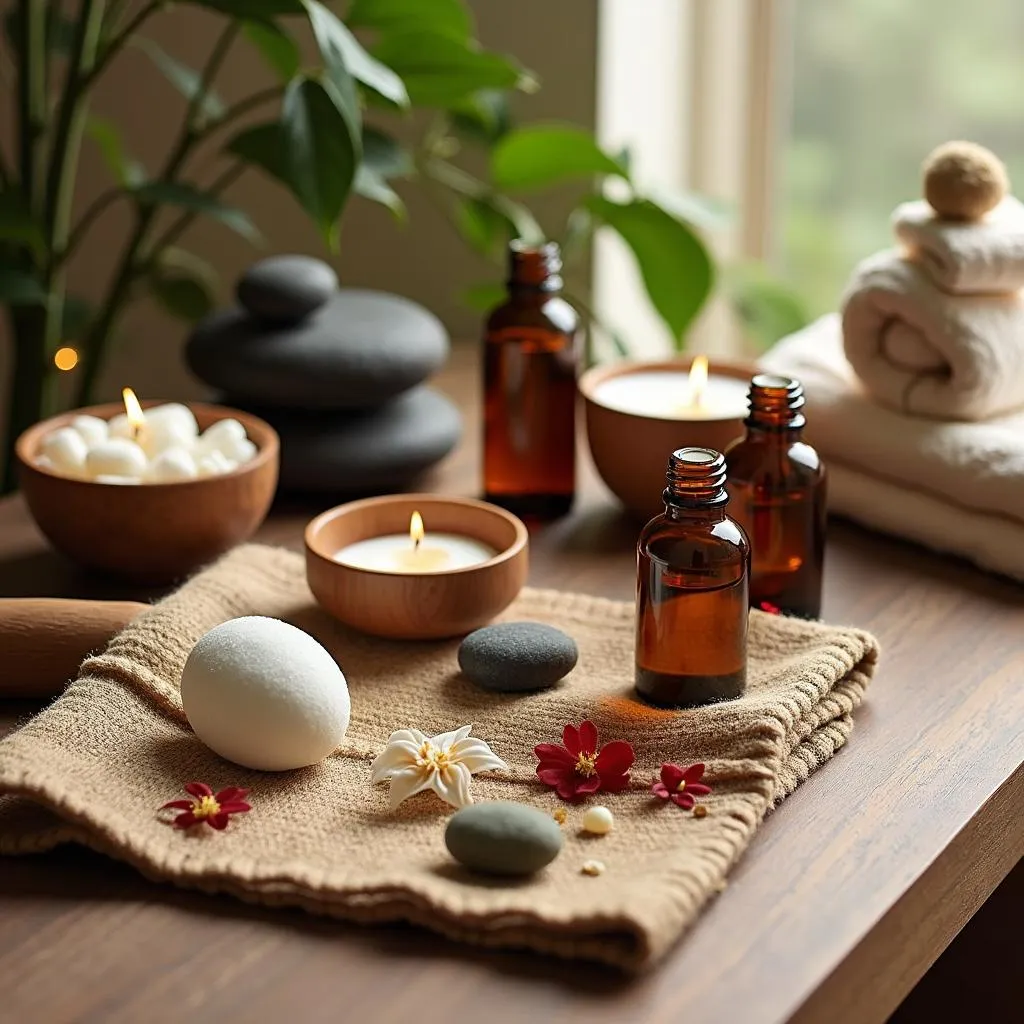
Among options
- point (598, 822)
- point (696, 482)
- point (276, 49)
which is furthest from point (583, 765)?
point (276, 49)

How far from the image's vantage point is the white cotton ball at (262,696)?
0.71 meters

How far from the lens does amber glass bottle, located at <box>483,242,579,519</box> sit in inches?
41.0

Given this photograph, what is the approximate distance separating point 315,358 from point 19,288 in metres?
0.24

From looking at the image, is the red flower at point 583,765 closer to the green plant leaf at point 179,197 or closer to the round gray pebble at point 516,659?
the round gray pebble at point 516,659

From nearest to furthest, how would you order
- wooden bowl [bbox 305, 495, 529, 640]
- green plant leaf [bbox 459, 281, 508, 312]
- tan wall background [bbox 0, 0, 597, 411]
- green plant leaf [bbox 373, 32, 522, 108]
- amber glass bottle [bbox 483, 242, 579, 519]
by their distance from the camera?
wooden bowl [bbox 305, 495, 529, 640]
amber glass bottle [bbox 483, 242, 579, 519]
green plant leaf [bbox 373, 32, 522, 108]
green plant leaf [bbox 459, 281, 508, 312]
tan wall background [bbox 0, 0, 597, 411]

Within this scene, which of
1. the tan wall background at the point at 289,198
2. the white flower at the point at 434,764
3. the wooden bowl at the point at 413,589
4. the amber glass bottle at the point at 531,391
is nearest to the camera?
the white flower at the point at 434,764

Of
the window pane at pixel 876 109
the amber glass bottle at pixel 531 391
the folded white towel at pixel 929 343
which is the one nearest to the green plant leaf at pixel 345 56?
the amber glass bottle at pixel 531 391

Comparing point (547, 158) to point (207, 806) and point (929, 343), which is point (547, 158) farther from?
point (207, 806)

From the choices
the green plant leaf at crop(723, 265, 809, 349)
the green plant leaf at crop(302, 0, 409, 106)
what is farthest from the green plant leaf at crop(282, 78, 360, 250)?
the green plant leaf at crop(723, 265, 809, 349)

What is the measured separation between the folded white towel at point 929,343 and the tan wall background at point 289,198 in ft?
1.74

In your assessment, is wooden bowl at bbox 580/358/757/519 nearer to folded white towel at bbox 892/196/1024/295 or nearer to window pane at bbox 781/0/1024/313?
folded white towel at bbox 892/196/1024/295

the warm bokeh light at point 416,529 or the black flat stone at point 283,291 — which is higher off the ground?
the black flat stone at point 283,291

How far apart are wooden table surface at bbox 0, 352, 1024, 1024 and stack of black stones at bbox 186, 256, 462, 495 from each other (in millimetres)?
331

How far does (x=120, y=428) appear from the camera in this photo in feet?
3.23
